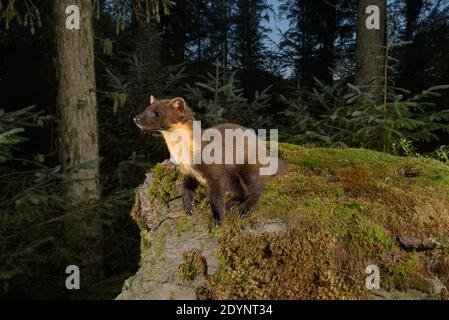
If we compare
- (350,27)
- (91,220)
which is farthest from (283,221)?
(350,27)

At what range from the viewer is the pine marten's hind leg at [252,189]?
3226mm

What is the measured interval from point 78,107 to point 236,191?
4.32 m

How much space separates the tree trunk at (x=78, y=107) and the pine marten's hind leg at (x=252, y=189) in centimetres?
404

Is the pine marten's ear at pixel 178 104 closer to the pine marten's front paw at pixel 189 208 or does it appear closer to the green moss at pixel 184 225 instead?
the pine marten's front paw at pixel 189 208

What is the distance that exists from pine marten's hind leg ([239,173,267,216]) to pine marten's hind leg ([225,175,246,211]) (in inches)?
2.2

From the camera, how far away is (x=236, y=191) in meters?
3.51

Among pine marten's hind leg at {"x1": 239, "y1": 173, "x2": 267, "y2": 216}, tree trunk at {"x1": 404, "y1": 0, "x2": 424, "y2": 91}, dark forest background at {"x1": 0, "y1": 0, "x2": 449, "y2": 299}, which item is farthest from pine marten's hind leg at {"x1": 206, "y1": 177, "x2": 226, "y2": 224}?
tree trunk at {"x1": 404, "y1": 0, "x2": 424, "y2": 91}

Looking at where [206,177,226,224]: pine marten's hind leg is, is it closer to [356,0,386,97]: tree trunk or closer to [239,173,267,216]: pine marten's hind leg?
[239,173,267,216]: pine marten's hind leg

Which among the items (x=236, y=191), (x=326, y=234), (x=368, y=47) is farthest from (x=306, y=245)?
(x=368, y=47)

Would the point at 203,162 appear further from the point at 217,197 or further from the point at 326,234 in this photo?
the point at 326,234

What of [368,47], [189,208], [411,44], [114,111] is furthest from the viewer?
[411,44]

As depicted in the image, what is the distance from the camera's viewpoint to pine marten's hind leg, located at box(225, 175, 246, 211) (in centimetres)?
345

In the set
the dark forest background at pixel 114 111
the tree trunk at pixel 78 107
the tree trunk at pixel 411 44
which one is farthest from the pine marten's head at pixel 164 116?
the tree trunk at pixel 411 44
